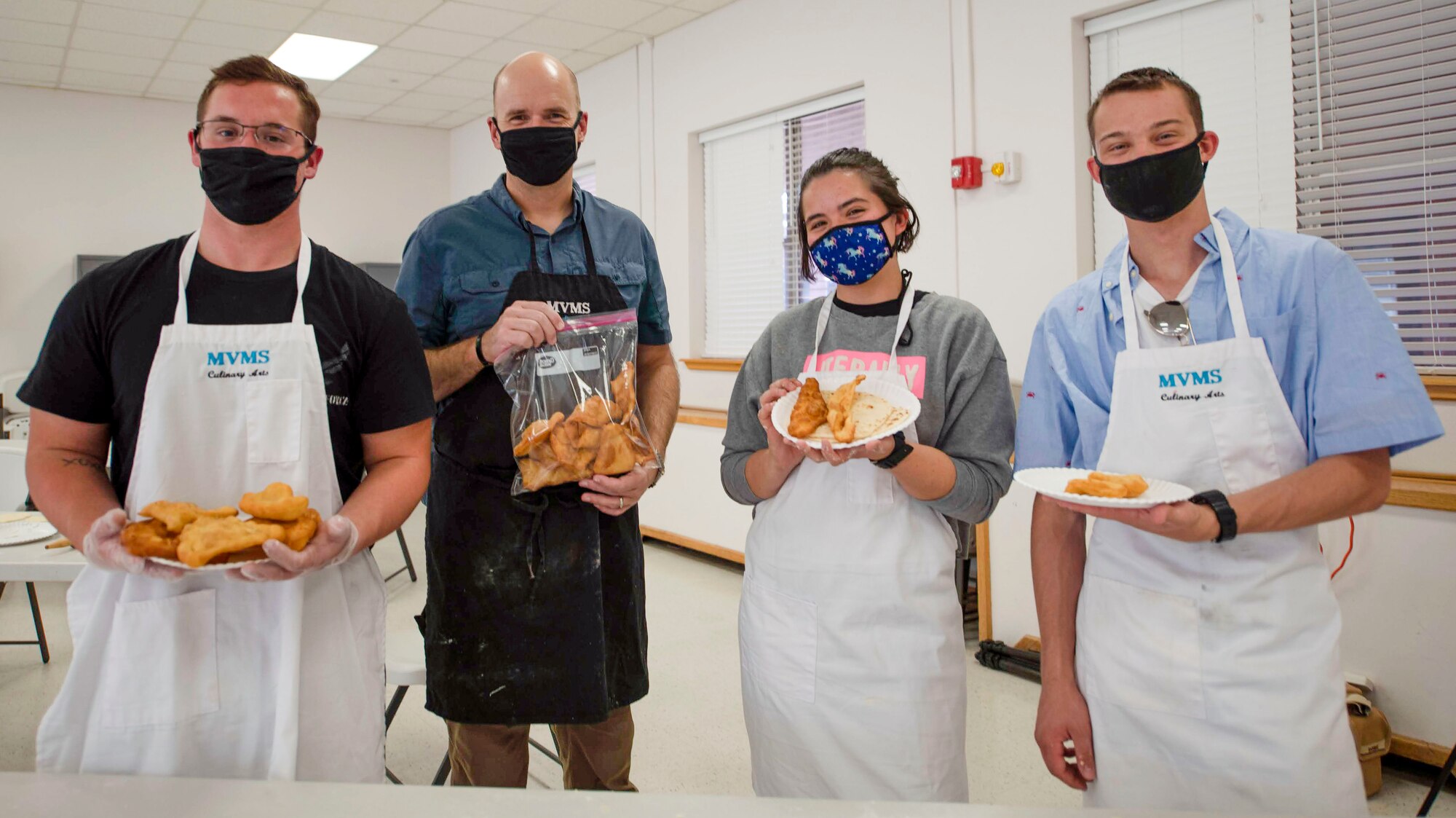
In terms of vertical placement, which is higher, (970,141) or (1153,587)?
(970,141)

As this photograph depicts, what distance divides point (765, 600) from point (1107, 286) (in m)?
0.86

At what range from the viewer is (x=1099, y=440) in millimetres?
1489

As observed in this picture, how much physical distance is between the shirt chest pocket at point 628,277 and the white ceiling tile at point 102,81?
6786 millimetres

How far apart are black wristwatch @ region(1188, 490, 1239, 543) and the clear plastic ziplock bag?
998 millimetres

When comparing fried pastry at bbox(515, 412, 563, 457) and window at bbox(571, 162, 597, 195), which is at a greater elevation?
window at bbox(571, 162, 597, 195)

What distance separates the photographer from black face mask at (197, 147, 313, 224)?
143 cm

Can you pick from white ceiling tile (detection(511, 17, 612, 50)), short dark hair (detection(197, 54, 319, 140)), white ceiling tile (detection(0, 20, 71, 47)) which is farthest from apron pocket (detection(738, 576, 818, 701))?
white ceiling tile (detection(0, 20, 71, 47))

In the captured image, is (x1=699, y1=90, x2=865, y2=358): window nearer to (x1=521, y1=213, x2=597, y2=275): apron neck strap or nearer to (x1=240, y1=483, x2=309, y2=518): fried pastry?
(x1=521, y1=213, x2=597, y2=275): apron neck strap

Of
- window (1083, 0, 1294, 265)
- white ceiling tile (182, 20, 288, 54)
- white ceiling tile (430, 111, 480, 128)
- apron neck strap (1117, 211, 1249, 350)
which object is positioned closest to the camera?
apron neck strap (1117, 211, 1249, 350)

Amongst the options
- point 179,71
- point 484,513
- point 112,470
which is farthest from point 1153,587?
point 179,71

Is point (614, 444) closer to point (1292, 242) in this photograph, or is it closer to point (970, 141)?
point (1292, 242)

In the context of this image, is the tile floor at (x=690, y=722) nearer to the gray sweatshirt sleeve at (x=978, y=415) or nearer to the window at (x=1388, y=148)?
the gray sweatshirt sleeve at (x=978, y=415)

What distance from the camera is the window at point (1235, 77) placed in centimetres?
316

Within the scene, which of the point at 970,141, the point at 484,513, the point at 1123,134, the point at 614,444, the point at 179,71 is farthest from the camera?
the point at 179,71
